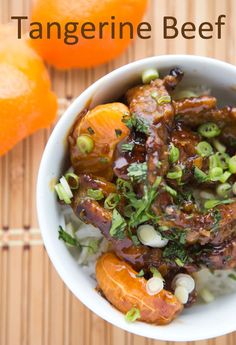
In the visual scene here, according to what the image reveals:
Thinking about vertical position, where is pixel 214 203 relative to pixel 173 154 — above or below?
below

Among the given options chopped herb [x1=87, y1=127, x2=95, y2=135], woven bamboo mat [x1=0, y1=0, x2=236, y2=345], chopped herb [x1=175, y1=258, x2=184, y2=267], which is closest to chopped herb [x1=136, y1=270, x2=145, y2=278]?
chopped herb [x1=175, y1=258, x2=184, y2=267]

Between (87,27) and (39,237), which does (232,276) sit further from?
(87,27)

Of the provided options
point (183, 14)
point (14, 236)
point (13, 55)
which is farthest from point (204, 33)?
point (14, 236)

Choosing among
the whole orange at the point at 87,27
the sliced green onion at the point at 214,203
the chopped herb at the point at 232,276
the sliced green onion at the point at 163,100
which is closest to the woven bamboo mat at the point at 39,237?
the whole orange at the point at 87,27

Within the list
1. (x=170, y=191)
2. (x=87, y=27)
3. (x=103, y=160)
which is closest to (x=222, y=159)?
(x=170, y=191)

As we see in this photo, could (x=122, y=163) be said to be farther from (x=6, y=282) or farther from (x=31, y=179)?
(x=6, y=282)

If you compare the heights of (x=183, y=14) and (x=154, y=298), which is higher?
(x=183, y=14)

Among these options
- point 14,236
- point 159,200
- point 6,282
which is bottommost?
point 6,282
